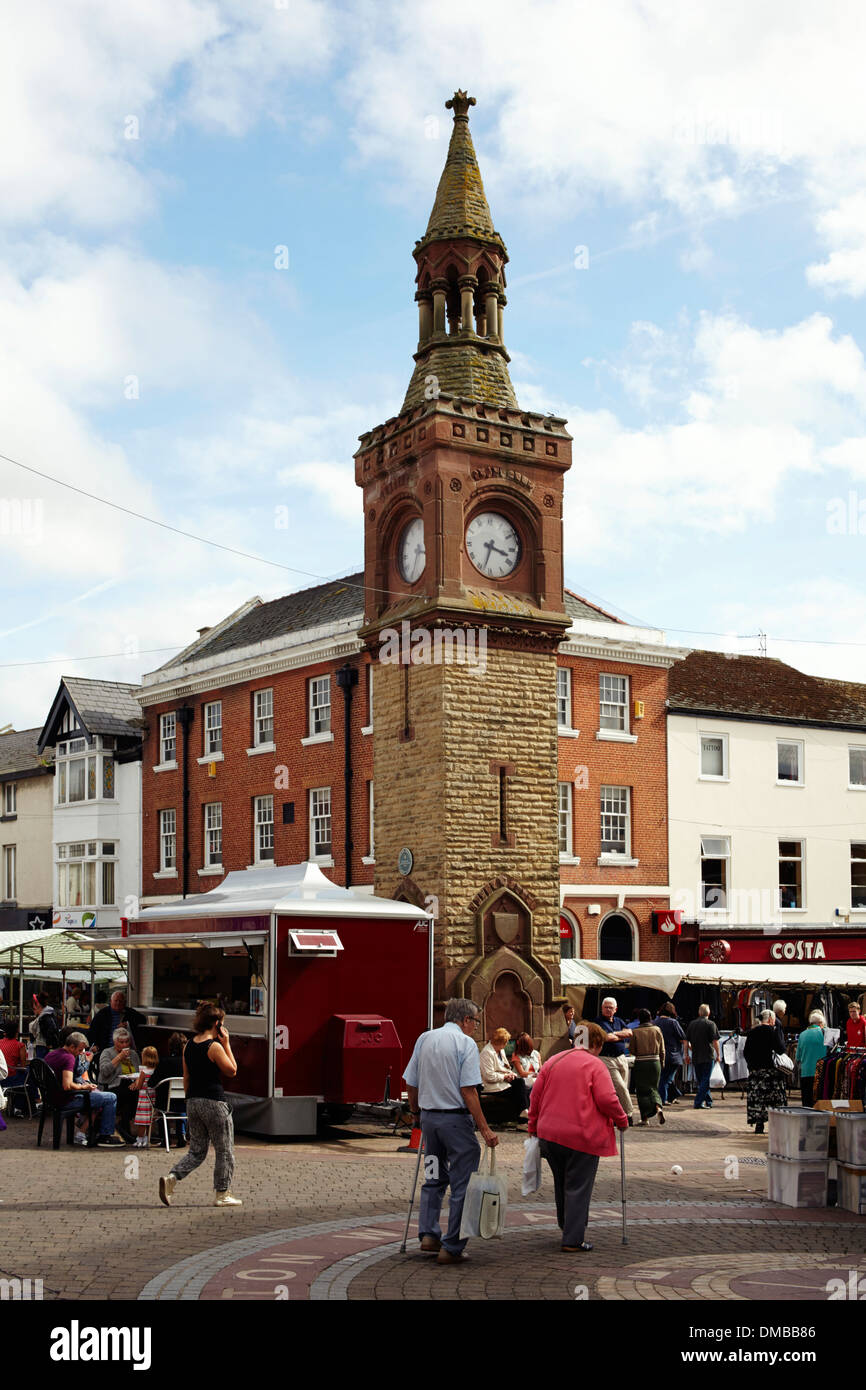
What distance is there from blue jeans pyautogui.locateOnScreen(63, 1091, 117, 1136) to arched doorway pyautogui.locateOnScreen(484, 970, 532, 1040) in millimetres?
5878

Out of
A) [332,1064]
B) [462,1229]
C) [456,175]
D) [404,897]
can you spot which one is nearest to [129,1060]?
[332,1064]

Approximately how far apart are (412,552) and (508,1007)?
277 inches

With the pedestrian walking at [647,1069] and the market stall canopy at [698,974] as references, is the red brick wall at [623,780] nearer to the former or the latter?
the market stall canopy at [698,974]

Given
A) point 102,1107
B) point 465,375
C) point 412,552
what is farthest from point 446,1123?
point 465,375

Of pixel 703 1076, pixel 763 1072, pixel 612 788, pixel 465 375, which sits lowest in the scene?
pixel 703 1076

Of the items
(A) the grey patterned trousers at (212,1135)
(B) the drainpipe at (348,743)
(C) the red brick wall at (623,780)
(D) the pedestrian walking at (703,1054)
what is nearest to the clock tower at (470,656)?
(D) the pedestrian walking at (703,1054)

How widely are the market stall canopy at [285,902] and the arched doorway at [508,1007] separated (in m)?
1.87

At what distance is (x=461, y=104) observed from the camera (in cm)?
2330

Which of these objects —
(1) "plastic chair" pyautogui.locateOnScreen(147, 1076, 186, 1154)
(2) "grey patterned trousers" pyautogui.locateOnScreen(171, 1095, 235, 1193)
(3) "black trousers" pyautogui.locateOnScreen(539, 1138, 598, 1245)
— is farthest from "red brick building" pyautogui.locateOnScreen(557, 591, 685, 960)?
(3) "black trousers" pyautogui.locateOnScreen(539, 1138, 598, 1245)

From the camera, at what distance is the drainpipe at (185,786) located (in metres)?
40.0

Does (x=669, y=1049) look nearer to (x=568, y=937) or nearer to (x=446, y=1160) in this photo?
(x=568, y=937)

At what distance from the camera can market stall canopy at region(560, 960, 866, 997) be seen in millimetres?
25781
